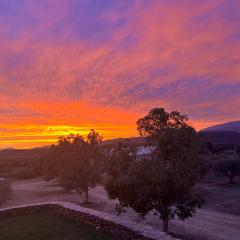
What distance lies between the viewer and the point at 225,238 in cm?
2553

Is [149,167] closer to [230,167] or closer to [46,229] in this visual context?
[46,229]

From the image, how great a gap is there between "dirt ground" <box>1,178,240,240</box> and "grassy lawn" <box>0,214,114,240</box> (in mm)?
8369

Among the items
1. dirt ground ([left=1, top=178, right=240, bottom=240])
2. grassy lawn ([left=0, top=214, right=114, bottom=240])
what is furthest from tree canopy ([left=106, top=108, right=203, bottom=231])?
grassy lawn ([left=0, top=214, right=114, bottom=240])

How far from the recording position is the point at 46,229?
19.3 m

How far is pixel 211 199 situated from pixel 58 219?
24.2 m

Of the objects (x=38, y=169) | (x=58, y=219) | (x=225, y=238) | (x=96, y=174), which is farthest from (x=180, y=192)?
(x=38, y=169)

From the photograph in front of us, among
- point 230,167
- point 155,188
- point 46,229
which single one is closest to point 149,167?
point 155,188

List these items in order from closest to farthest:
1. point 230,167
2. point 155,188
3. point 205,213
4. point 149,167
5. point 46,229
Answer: point 46,229, point 155,188, point 149,167, point 205,213, point 230,167

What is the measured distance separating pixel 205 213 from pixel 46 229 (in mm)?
18485

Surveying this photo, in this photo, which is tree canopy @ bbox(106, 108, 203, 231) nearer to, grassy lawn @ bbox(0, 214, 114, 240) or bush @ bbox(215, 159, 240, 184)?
grassy lawn @ bbox(0, 214, 114, 240)

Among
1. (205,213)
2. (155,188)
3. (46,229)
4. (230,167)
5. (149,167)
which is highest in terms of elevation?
(230,167)

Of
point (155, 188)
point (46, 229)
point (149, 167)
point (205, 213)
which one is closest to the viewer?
point (46, 229)

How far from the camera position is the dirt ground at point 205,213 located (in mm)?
27094

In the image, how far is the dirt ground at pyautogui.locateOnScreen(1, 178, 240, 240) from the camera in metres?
27.1
